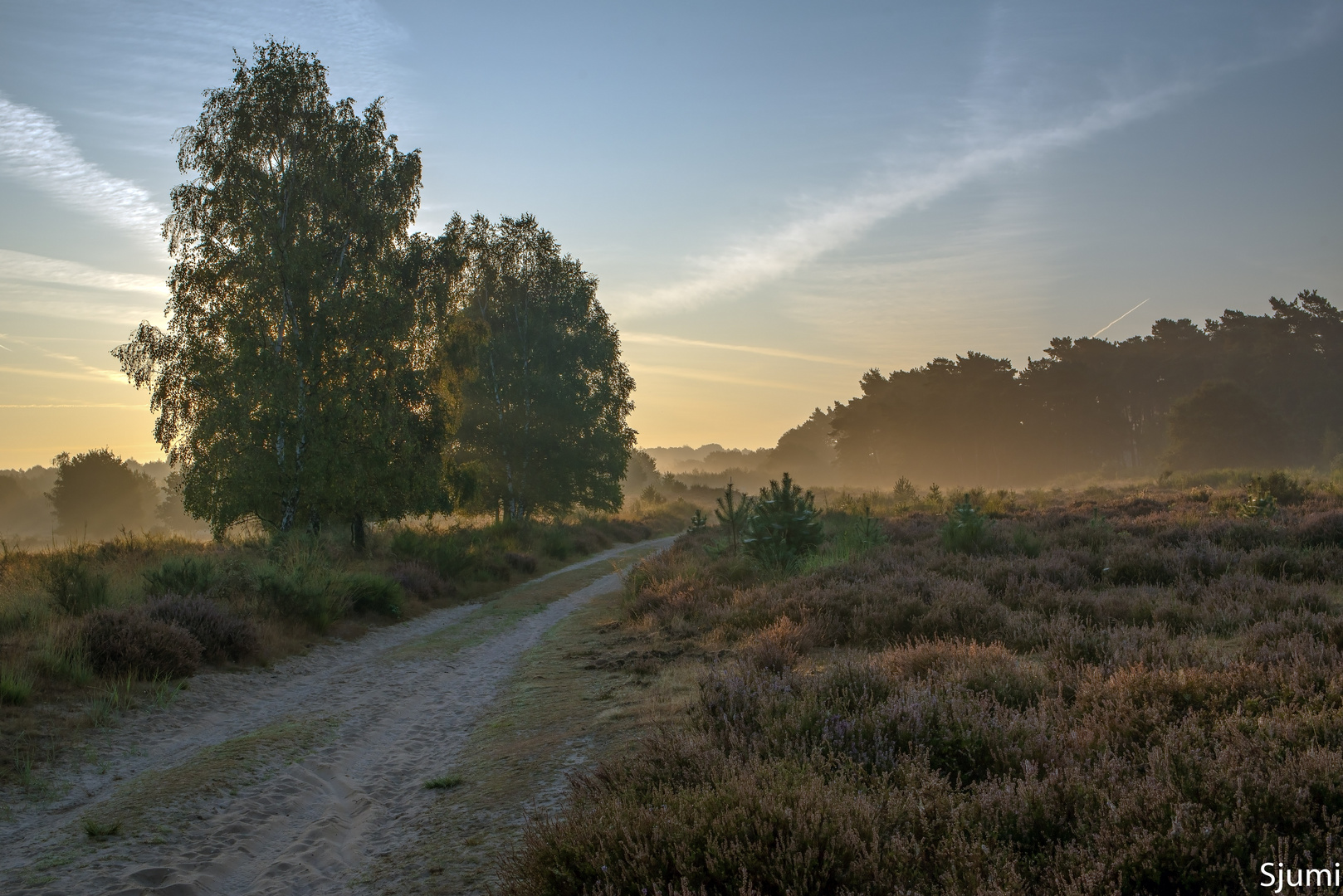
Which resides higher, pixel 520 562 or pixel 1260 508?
pixel 1260 508

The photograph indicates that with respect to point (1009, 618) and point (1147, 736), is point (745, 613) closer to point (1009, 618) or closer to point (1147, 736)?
point (1009, 618)

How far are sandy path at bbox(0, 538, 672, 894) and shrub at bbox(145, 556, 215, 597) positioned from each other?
246 cm

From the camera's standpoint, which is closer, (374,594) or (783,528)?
(374,594)

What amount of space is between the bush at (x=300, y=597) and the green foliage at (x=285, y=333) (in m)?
7.04

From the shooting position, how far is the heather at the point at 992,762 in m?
2.91

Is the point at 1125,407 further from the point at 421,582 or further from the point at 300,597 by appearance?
the point at 300,597

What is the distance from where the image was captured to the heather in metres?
2.91

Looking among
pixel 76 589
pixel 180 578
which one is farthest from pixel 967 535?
pixel 76 589

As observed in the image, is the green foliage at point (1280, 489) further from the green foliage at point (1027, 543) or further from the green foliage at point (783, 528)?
the green foliage at point (783, 528)

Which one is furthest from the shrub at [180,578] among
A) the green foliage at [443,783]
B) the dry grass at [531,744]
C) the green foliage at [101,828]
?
the green foliage at [443,783]

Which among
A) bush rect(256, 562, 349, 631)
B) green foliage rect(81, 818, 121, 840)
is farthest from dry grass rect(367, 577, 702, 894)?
bush rect(256, 562, 349, 631)

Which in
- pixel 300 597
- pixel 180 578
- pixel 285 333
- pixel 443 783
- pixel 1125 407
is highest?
pixel 1125 407

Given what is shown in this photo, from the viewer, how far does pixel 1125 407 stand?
73062 millimetres

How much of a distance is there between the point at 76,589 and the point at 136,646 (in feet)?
8.63
